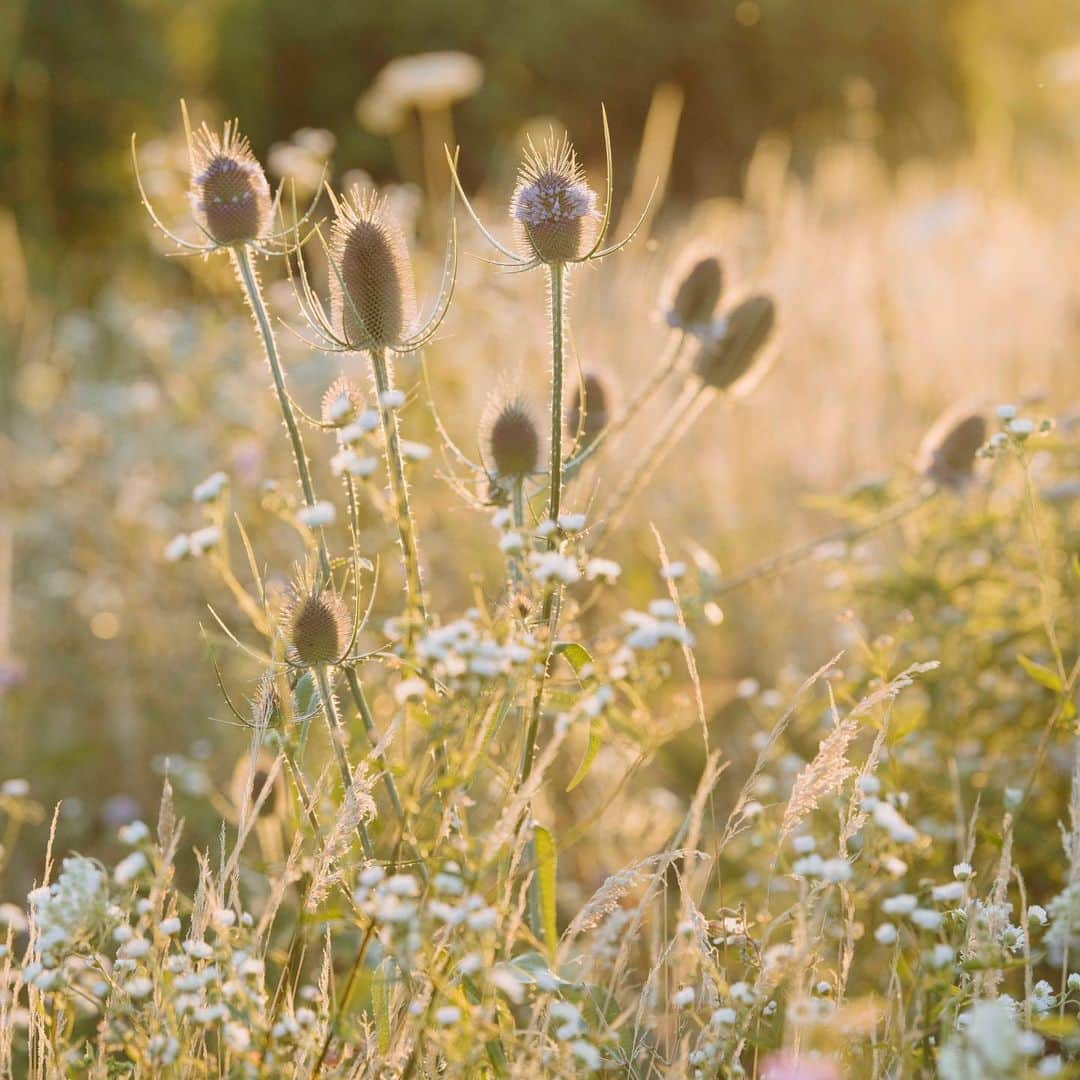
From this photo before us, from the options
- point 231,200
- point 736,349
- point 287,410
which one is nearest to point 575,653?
point 287,410

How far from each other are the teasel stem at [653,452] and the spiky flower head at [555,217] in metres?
0.48

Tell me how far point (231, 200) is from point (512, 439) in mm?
535

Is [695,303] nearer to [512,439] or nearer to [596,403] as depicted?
[596,403]

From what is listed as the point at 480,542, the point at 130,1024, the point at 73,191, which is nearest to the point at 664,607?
the point at 130,1024

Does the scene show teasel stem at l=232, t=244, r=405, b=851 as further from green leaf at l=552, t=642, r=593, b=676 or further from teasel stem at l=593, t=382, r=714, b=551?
teasel stem at l=593, t=382, r=714, b=551

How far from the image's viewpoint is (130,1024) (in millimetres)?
1882

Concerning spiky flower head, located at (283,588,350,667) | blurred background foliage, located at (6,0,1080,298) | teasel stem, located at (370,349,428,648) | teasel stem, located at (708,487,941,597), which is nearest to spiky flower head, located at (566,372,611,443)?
teasel stem, located at (708,487,941,597)

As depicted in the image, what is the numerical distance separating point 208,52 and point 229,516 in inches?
389

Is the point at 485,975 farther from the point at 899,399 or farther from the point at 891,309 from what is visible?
the point at 891,309

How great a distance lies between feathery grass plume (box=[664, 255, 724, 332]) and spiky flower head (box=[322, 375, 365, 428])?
92 centimetres

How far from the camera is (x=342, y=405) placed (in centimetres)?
175

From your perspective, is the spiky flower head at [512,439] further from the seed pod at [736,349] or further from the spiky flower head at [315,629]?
the seed pod at [736,349]

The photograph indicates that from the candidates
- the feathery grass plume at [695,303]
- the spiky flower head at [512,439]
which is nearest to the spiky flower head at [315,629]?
the spiky flower head at [512,439]

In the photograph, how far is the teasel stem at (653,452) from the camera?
7.97ft
